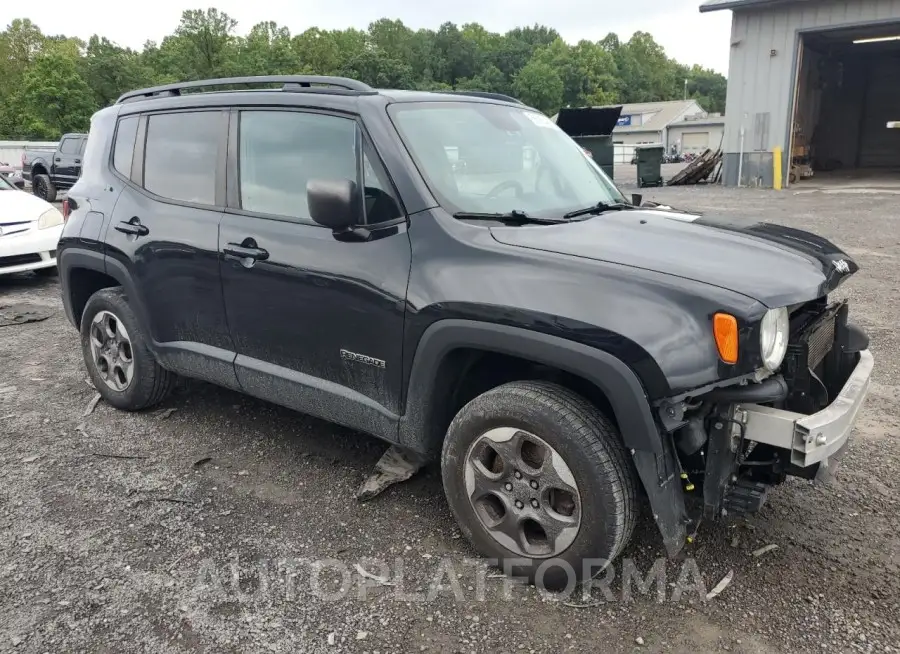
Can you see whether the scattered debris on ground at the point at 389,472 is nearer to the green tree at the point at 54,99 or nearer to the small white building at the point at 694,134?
the green tree at the point at 54,99

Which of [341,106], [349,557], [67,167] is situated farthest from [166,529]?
[67,167]

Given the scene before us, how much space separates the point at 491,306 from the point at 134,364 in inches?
104

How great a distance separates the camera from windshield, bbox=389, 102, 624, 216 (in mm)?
2967

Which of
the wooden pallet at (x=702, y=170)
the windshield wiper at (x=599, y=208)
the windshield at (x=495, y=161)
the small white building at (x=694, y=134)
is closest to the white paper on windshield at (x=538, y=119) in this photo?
the windshield at (x=495, y=161)

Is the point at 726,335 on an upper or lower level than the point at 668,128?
lower

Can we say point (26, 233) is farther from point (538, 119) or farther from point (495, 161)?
point (495, 161)

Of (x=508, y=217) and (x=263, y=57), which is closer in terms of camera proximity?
(x=508, y=217)

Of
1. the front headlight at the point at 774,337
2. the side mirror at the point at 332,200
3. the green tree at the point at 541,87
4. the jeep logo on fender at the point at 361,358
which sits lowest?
the jeep logo on fender at the point at 361,358

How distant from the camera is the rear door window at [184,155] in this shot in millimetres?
3588

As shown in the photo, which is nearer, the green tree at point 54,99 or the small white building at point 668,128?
the green tree at point 54,99

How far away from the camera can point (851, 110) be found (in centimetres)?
2727

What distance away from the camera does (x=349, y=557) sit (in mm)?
2877

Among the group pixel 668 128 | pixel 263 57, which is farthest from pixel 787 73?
pixel 263 57

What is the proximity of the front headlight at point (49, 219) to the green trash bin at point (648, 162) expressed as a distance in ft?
55.8
